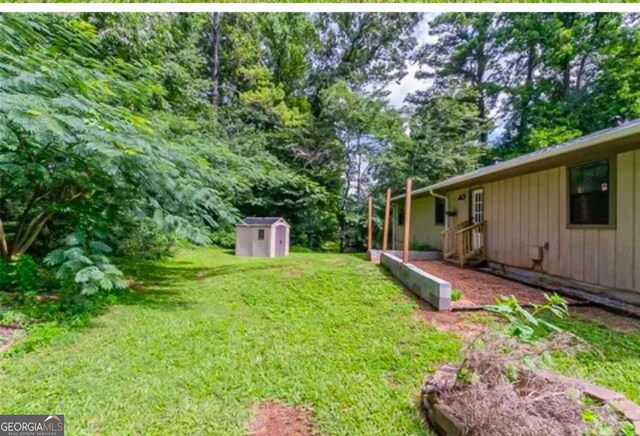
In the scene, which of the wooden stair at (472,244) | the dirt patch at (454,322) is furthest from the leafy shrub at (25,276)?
the wooden stair at (472,244)

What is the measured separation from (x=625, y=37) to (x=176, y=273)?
58.0 feet

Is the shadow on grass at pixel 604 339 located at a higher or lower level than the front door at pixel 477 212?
lower

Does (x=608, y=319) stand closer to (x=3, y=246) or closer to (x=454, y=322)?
(x=454, y=322)

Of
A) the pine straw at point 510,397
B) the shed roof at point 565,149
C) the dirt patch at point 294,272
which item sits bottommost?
the dirt patch at point 294,272

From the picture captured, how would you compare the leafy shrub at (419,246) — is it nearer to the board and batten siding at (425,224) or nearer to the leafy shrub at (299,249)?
the board and batten siding at (425,224)

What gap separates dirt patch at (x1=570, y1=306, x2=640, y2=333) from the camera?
11.7 ft

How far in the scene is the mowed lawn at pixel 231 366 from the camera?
7.23 ft

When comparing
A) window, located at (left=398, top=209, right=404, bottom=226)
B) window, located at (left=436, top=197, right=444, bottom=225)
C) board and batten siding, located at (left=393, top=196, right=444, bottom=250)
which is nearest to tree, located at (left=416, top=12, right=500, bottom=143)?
window, located at (left=398, top=209, right=404, bottom=226)

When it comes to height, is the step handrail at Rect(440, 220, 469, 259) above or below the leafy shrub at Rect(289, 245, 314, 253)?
above

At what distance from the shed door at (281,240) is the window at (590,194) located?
289 inches

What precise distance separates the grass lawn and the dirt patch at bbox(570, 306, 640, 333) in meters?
0.19

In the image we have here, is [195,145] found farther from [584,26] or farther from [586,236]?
[584,26]

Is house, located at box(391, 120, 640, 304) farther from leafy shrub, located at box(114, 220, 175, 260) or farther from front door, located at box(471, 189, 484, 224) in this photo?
leafy shrub, located at box(114, 220, 175, 260)

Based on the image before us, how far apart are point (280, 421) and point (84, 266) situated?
9.85ft
